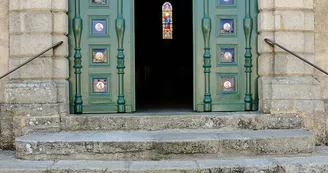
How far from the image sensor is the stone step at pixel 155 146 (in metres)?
4.79

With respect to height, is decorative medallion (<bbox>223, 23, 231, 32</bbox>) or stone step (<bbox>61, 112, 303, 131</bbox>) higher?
decorative medallion (<bbox>223, 23, 231, 32</bbox>)

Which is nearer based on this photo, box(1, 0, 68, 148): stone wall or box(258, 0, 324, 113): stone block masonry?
box(1, 0, 68, 148): stone wall

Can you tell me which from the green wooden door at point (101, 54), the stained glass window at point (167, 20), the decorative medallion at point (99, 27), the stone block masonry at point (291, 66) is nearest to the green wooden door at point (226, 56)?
the stone block masonry at point (291, 66)

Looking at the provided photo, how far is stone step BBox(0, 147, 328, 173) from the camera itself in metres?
4.35

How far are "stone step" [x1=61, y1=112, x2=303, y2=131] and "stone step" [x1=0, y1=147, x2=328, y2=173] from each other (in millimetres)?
850

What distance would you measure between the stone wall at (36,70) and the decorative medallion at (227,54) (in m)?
2.27

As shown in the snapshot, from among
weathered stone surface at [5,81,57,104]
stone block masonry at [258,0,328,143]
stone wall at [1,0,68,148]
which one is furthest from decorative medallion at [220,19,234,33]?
weathered stone surface at [5,81,57,104]

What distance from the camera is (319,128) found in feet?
19.0

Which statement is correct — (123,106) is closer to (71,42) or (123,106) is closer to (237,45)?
(71,42)

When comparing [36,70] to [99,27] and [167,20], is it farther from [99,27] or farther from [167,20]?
[167,20]

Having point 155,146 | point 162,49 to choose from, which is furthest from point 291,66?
point 162,49

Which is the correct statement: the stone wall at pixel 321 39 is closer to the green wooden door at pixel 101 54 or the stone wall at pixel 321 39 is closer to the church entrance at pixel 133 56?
the church entrance at pixel 133 56

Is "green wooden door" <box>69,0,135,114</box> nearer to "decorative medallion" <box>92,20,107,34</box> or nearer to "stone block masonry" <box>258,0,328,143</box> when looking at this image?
"decorative medallion" <box>92,20,107,34</box>

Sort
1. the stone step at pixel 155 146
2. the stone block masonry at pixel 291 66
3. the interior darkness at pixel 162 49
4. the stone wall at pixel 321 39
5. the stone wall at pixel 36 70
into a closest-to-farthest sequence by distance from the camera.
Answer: the stone step at pixel 155 146
the stone wall at pixel 36 70
the stone block masonry at pixel 291 66
the stone wall at pixel 321 39
the interior darkness at pixel 162 49
